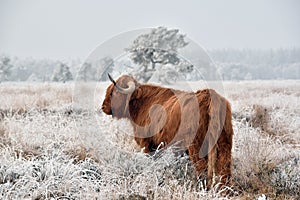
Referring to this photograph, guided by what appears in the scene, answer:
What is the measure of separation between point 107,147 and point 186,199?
2.83 metres

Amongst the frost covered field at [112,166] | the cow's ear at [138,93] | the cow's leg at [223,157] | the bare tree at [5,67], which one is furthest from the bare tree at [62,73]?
the cow's leg at [223,157]

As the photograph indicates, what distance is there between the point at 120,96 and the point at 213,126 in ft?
8.83

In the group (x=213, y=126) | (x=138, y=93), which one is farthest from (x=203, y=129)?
(x=138, y=93)

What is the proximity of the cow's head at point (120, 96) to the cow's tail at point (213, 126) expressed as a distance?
2321 mm

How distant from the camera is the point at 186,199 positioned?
4215mm

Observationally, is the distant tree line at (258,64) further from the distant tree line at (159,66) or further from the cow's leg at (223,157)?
the cow's leg at (223,157)

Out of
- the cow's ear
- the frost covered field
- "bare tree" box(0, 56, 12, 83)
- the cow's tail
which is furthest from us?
"bare tree" box(0, 56, 12, 83)

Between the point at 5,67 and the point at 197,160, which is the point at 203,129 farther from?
the point at 5,67

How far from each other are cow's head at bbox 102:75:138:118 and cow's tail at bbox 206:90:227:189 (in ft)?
7.61

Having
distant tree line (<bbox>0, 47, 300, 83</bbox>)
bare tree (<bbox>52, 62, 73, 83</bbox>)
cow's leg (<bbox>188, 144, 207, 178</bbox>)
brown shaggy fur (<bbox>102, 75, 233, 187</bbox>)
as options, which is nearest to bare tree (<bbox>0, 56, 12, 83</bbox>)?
distant tree line (<bbox>0, 47, 300, 83</bbox>)

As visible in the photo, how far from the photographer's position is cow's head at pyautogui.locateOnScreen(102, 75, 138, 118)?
23.7 ft

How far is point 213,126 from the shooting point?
5.12 metres

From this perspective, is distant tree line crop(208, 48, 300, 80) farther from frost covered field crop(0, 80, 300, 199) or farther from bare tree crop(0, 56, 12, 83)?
frost covered field crop(0, 80, 300, 199)

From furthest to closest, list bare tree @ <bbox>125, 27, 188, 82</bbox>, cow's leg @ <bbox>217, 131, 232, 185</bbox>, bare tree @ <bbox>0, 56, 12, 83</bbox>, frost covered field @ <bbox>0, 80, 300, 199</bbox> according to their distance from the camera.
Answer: bare tree @ <bbox>0, 56, 12, 83</bbox>
bare tree @ <bbox>125, 27, 188, 82</bbox>
cow's leg @ <bbox>217, 131, 232, 185</bbox>
frost covered field @ <bbox>0, 80, 300, 199</bbox>
